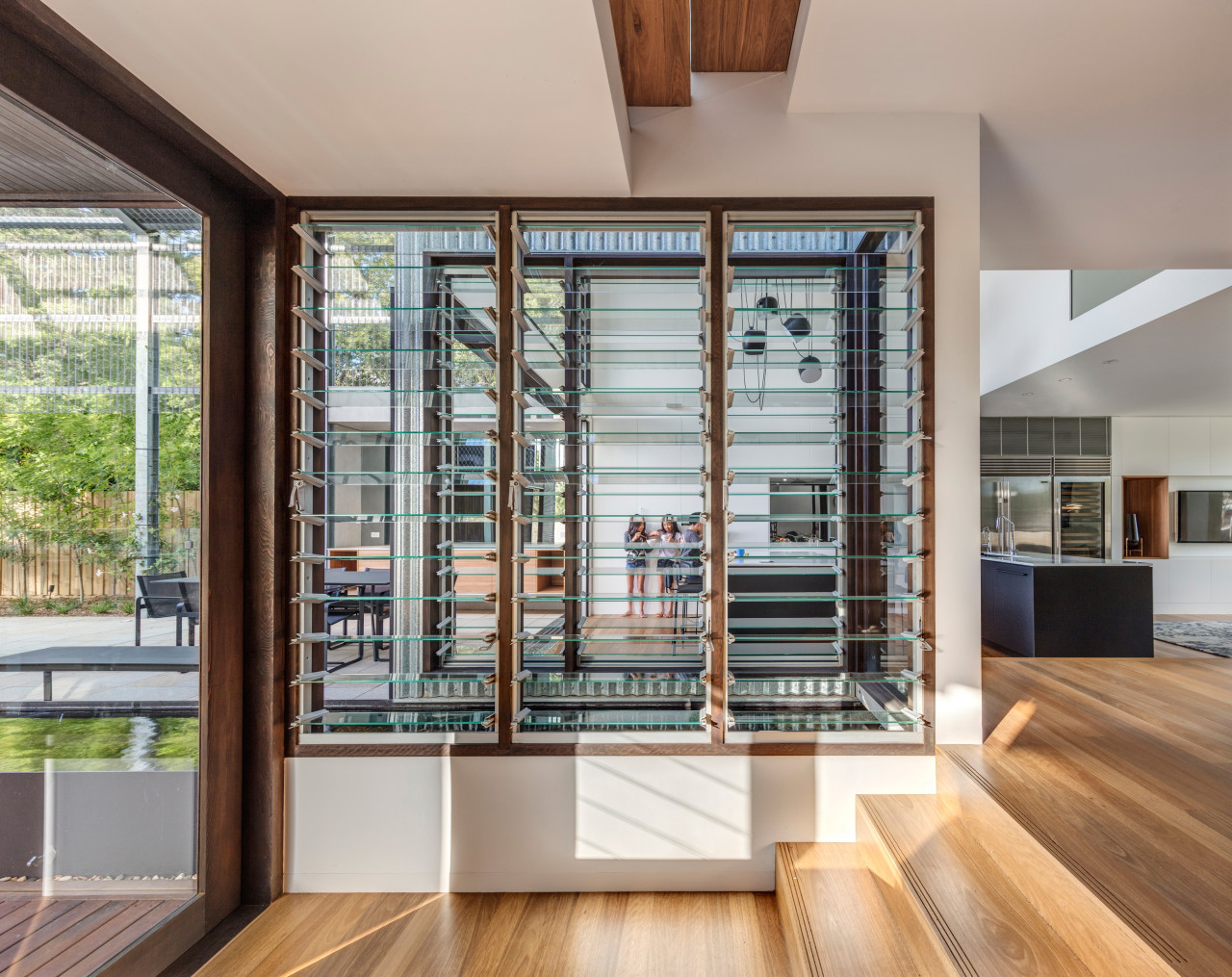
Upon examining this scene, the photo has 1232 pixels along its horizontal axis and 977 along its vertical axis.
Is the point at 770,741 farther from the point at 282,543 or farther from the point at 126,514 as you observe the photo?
the point at 126,514

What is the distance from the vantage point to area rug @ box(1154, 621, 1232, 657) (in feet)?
18.7

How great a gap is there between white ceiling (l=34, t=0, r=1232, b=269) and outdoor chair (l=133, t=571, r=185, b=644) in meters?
1.18

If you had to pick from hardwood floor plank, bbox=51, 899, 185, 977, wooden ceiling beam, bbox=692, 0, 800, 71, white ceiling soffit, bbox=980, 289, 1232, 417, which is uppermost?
wooden ceiling beam, bbox=692, 0, 800, 71

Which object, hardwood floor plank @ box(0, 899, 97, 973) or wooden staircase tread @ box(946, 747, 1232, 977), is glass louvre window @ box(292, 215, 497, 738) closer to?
hardwood floor plank @ box(0, 899, 97, 973)

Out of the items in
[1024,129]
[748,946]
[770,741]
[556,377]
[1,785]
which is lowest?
[748,946]

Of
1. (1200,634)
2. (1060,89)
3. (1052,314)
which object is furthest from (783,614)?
(1200,634)

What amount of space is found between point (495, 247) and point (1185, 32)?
1.91 m

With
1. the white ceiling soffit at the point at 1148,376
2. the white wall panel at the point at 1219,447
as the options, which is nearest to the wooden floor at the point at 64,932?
the white ceiling soffit at the point at 1148,376

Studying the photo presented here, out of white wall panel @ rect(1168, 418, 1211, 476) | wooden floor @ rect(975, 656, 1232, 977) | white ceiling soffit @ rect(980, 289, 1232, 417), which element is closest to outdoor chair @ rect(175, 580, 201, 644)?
wooden floor @ rect(975, 656, 1232, 977)

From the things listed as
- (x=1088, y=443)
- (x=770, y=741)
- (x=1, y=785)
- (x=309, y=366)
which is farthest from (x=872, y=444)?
(x=1088, y=443)

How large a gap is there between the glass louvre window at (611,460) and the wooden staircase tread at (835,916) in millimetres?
524

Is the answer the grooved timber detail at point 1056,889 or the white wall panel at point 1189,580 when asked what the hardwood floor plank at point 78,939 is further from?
the white wall panel at point 1189,580

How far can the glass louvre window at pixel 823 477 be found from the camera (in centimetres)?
199

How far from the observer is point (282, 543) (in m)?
1.98
